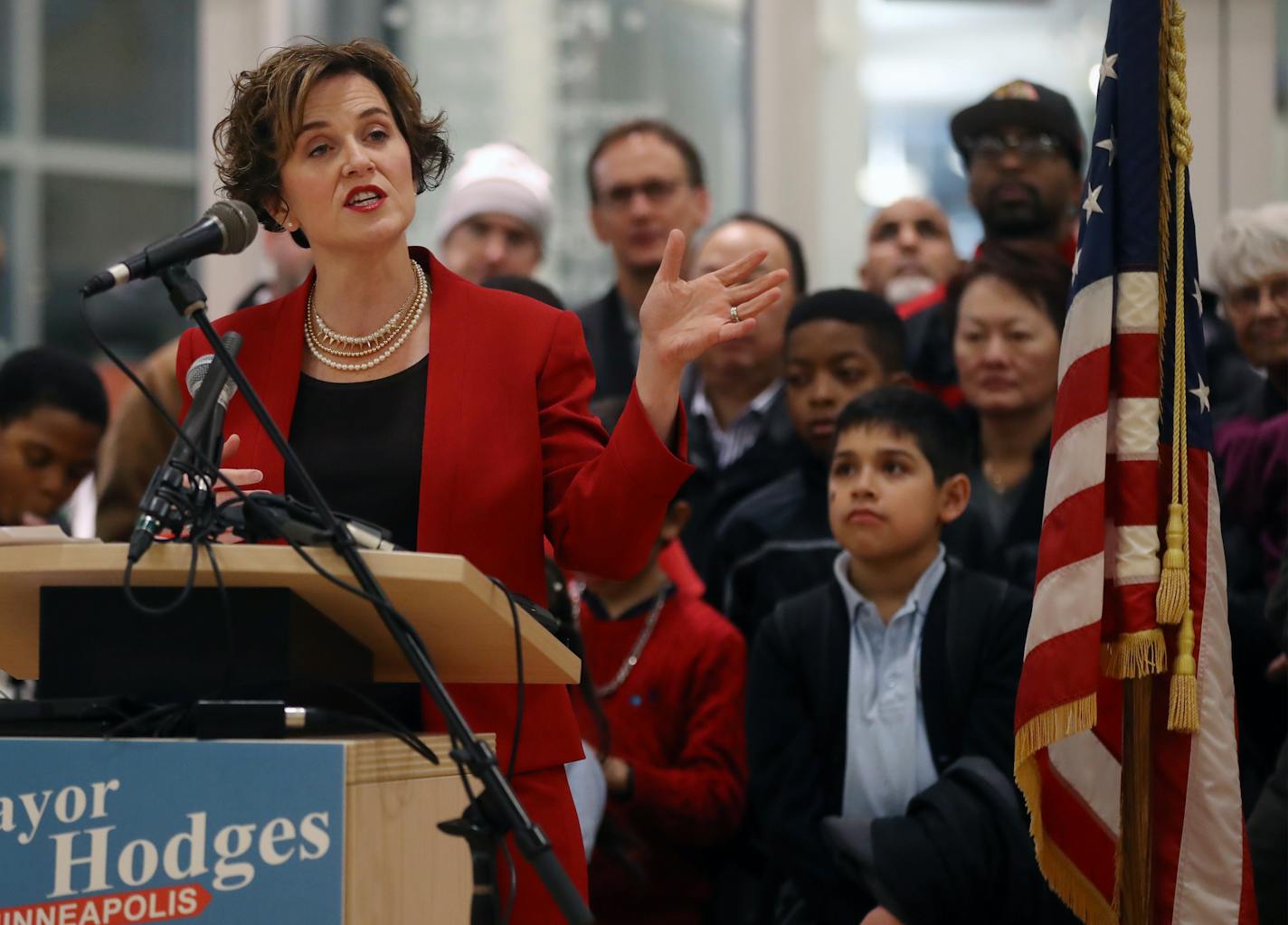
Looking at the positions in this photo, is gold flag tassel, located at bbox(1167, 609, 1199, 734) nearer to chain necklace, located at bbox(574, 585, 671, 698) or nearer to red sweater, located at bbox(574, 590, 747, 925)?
red sweater, located at bbox(574, 590, 747, 925)

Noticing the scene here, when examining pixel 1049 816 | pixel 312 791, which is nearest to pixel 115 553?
pixel 312 791

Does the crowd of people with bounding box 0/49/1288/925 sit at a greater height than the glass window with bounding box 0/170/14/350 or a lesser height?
lesser

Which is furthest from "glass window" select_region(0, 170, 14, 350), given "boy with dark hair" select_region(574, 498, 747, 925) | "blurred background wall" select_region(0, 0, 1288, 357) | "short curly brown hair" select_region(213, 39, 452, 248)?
"short curly brown hair" select_region(213, 39, 452, 248)

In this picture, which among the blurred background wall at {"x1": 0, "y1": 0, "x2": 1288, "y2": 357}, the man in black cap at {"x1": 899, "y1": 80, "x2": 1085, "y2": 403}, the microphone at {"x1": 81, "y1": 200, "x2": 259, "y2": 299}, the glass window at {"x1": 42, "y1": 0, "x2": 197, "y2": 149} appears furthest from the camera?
the glass window at {"x1": 42, "y1": 0, "x2": 197, "y2": 149}

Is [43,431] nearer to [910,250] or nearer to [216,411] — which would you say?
[216,411]

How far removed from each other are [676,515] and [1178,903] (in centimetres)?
154

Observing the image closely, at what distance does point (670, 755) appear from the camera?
3.78 metres

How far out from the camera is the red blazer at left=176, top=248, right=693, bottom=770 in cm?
223

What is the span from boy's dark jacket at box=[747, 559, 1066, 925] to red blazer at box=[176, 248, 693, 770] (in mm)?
1051

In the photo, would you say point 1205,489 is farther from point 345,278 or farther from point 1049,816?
point 345,278

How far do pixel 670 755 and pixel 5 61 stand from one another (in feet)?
15.3

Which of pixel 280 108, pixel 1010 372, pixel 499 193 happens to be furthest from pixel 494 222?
pixel 280 108

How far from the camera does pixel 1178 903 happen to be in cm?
287

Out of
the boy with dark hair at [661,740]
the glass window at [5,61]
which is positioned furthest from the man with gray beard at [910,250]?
the glass window at [5,61]
